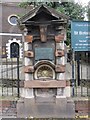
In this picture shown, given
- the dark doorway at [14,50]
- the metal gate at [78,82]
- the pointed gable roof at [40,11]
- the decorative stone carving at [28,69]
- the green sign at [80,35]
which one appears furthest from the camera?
the dark doorway at [14,50]

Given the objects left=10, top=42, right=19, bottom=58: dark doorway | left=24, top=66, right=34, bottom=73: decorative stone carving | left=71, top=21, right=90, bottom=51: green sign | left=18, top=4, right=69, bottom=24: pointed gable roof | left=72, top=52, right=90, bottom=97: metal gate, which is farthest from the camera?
left=10, top=42, right=19, bottom=58: dark doorway

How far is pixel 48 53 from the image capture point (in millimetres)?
8188

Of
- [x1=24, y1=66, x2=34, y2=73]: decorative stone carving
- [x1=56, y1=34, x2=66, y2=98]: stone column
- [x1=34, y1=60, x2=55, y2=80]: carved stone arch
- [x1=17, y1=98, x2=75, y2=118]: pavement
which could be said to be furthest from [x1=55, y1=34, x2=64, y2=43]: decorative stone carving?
[x1=17, y1=98, x2=75, y2=118]: pavement

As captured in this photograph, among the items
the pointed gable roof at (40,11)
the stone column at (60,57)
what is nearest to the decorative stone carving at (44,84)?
the stone column at (60,57)

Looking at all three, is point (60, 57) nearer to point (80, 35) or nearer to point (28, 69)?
point (28, 69)

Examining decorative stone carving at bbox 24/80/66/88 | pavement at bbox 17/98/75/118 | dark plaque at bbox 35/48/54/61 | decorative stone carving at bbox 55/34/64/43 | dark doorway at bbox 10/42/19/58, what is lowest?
pavement at bbox 17/98/75/118

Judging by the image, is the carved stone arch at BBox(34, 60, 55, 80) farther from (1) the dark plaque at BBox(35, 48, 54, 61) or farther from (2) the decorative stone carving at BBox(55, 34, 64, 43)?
(2) the decorative stone carving at BBox(55, 34, 64, 43)

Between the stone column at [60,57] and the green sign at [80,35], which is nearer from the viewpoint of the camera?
the stone column at [60,57]

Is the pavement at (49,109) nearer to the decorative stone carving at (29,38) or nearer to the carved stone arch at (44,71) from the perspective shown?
the carved stone arch at (44,71)

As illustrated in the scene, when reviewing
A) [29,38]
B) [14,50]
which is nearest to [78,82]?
[29,38]

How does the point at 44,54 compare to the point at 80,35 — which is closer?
the point at 44,54

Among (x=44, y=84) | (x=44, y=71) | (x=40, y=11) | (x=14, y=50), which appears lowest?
(x=44, y=84)

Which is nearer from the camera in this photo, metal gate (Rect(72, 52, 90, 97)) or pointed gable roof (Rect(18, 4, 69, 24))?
pointed gable roof (Rect(18, 4, 69, 24))

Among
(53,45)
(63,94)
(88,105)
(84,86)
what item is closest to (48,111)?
(63,94)
